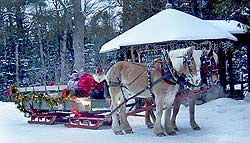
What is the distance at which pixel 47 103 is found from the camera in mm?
12086

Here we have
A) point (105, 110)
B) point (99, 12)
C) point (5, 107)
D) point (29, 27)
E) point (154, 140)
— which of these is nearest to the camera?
point (154, 140)

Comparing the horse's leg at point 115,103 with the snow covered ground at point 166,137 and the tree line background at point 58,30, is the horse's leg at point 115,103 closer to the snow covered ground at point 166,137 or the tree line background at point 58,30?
the snow covered ground at point 166,137

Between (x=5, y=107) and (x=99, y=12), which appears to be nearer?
(x=5, y=107)

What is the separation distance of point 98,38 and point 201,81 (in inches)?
876

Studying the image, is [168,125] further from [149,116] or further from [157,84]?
[149,116]

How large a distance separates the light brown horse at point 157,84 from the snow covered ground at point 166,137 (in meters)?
0.27

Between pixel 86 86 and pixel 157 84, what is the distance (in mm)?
3032

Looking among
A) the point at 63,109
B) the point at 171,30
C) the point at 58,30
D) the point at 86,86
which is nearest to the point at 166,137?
the point at 86,86

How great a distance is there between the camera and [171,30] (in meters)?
12.4

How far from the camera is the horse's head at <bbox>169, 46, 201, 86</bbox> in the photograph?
841cm

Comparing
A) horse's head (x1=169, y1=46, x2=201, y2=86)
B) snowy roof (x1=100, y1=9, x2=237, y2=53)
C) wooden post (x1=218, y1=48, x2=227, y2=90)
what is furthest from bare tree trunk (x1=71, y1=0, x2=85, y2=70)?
horse's head (x1=169, y1=46, x2=201, y2=86)

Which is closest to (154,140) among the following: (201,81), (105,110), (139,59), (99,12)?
(201,81)

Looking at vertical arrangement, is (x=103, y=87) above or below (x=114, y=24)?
below

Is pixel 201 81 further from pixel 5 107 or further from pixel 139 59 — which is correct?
pixel 5 107
